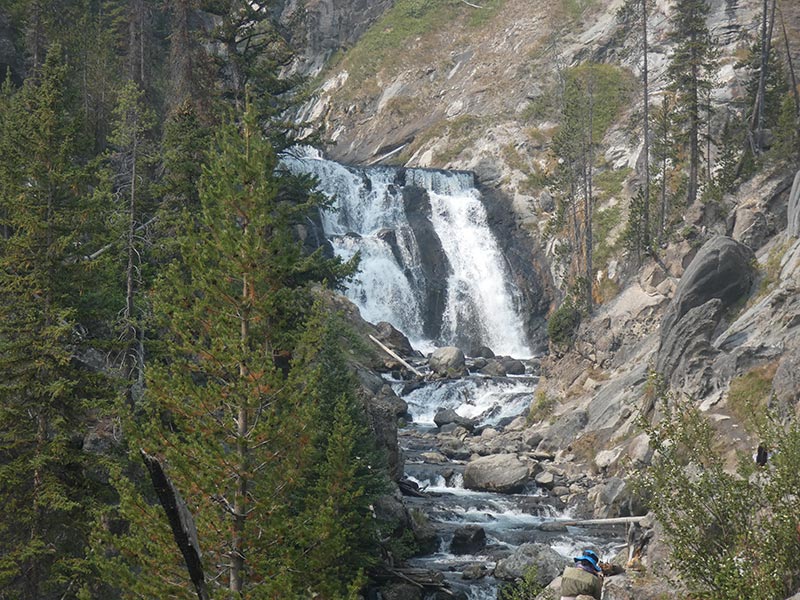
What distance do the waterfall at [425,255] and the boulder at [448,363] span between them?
24.3 ft

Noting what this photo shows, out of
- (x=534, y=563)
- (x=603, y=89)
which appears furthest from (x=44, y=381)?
(x=603, y=89)

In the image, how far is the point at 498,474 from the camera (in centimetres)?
2841

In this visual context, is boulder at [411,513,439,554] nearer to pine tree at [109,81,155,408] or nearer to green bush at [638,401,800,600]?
pine tree at [109,81,155,408]

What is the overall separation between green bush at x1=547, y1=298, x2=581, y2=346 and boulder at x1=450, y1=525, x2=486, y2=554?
20387mm

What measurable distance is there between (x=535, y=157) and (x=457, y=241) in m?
12.1

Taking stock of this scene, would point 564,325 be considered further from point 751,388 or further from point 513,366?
point 751,388

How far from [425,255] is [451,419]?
22.1 m

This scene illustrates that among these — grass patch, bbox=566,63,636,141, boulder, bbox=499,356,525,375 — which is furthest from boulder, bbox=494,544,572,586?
grass patch, bbox=566,63,636,141

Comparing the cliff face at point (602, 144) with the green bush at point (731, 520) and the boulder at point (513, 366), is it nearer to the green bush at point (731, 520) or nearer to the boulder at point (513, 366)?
the boulder at point (513, 366)

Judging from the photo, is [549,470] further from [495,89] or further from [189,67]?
[495,89]

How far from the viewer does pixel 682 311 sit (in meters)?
28.4

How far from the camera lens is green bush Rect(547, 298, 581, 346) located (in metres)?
41.4

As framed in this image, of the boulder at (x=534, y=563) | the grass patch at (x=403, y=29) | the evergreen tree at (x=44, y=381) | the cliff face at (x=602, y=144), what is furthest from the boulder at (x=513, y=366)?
the grass patch at (x=403, y=29)

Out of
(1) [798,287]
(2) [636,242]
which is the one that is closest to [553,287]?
(2) [636,242]
